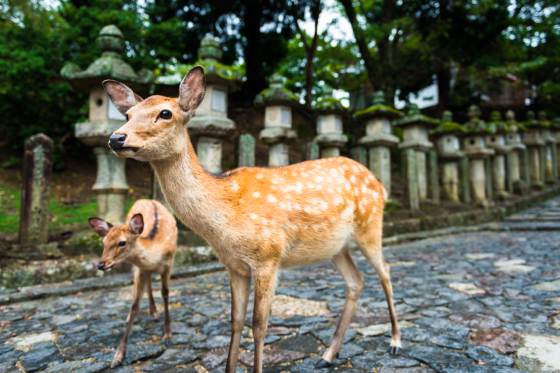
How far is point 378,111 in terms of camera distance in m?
8.16

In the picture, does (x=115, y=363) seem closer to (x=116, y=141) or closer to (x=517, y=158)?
(x=116, y=141)

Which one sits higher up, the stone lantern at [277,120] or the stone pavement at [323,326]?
the stone lantern at [277,120]

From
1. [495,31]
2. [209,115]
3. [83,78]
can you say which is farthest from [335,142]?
[495,31]

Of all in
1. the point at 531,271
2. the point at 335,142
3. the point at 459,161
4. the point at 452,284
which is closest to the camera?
the point at 452,284

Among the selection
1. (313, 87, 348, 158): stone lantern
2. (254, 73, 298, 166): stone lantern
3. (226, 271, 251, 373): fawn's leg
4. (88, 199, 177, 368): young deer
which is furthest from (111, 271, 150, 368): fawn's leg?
(313, 87, 348, 158): stone lantern

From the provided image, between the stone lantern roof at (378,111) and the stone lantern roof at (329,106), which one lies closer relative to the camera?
the stone lantern roof at (329,106)

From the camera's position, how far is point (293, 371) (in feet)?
8.16

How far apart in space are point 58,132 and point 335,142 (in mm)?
8966

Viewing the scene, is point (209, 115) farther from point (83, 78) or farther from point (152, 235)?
point (152, 235)

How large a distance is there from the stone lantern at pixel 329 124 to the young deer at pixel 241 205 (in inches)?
195

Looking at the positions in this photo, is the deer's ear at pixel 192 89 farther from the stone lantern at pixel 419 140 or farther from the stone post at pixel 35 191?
the stone lantern at pixel 419 140

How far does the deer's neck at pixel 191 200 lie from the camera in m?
2.27

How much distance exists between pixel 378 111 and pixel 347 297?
242 inches

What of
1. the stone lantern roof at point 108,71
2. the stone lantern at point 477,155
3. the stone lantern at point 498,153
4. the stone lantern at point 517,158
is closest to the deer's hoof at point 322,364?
the stone lantern roof at point 108,71
